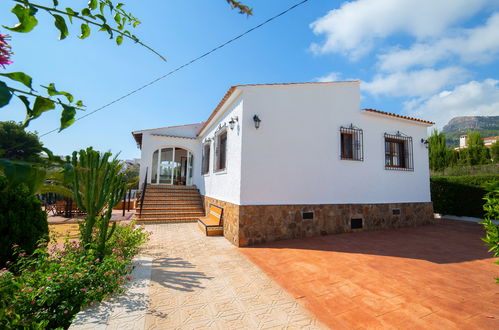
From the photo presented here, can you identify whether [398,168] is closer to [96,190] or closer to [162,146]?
[96,190]

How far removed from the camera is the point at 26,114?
69 centimetres

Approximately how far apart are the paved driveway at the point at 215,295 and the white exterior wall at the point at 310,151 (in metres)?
2.12

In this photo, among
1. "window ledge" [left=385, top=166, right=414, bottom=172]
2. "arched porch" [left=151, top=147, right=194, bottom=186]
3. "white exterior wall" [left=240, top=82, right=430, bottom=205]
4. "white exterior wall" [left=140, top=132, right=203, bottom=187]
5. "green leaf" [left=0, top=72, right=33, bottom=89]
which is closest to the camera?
"green leaf" [left=0, top=72, right=33, bottom=89]

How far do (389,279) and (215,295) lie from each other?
3.18 metres

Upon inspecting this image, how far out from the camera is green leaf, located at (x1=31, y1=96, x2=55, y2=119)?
681mm

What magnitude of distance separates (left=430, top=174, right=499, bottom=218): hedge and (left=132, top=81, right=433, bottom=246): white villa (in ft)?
7.36

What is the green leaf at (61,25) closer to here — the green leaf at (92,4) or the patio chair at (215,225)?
the green leaf at (92,4)

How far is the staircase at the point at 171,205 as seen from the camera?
9.88 metres

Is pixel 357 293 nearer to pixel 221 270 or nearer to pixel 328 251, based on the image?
pixel 328 251

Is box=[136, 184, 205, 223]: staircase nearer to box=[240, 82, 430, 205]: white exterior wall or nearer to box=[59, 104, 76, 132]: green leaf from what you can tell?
box=[240, 82, 430, 205]: white exterior wall

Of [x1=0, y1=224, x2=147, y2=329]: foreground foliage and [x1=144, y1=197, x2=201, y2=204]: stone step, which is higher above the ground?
[x1=144, y1=197, x2=201, y2=204]: stone step

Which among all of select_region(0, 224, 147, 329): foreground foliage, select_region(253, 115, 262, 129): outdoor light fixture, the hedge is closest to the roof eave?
the hedge

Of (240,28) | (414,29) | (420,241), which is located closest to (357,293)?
(420,241)

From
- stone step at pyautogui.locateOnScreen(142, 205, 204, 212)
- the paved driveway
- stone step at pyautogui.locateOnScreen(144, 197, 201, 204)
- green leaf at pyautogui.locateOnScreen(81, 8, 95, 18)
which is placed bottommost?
the paved driveway
